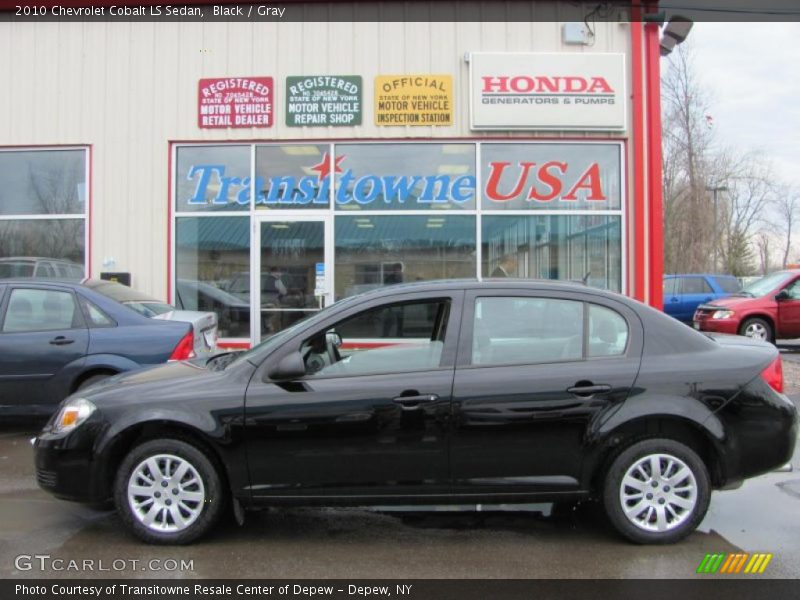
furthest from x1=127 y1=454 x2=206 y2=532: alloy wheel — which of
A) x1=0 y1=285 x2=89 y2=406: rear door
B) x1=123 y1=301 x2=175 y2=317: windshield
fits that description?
x1=123 y1=301 x2=175 y2=317: windshield

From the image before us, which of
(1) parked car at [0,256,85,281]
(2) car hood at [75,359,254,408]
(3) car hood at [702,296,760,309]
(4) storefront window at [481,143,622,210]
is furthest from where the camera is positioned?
(3) car hood at [702,296,760,309]

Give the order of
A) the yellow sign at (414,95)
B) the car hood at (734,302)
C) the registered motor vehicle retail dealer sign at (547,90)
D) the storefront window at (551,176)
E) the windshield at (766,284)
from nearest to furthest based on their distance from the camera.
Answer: the registered motor vehicle retail dealer sign at (547,90)
the yellow sign at (414,95)
the storefront window at (551,176)
the car hood at (734,302)
the windshield at (766,284)

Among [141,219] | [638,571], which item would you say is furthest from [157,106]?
[638,571]

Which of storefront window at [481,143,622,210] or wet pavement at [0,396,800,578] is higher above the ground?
storefront window at [481,143,622,210]

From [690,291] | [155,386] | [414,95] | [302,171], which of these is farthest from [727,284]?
[155,386]

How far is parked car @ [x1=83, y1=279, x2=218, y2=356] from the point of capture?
6.80 meters

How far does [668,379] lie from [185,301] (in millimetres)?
8227

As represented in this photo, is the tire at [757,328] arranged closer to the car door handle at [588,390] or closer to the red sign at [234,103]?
the red sign at [234,103]

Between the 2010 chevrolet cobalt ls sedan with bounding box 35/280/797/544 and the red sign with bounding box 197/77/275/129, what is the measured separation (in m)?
7.06

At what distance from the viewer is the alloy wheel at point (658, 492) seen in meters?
4.11

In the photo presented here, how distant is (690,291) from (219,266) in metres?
13.2

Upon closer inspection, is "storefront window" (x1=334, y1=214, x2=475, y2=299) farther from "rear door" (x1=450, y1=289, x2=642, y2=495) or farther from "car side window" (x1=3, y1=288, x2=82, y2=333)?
"rear door" (x1=450, y1=289, x2=642, y2=495)

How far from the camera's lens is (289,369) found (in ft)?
13.3

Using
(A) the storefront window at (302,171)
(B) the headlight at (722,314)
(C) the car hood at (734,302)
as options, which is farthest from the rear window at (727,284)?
(A) the storefront window at (302,171)
